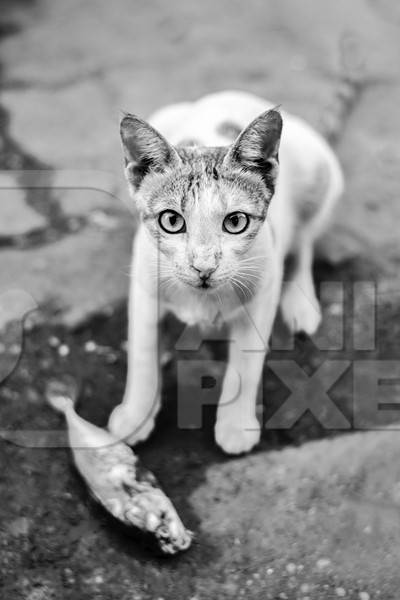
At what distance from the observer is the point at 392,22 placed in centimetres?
440

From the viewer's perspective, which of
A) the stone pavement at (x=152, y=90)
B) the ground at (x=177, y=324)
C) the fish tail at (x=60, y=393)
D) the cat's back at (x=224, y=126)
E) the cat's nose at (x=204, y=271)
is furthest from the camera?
the stone pavement at (x=152, y=90)

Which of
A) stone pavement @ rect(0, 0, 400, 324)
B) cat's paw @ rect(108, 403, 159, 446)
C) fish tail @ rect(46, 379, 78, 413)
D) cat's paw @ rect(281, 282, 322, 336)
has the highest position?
stone pavement @ rect(0, 0, 400, 324)

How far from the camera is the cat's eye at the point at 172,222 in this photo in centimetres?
200

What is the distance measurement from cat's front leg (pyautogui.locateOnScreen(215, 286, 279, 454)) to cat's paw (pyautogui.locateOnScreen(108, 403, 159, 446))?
21cm

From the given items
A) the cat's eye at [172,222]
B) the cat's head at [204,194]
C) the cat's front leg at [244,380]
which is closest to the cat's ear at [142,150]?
the cat's head at [204,194]

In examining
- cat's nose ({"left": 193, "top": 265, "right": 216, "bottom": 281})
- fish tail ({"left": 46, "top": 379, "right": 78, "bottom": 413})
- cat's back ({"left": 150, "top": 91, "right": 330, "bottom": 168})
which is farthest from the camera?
cat's back ({"left": 150, "top": 91, "right": 330, "bottom": 168})

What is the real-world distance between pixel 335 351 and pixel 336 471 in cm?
53

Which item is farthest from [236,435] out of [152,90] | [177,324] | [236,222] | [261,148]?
[152,90]

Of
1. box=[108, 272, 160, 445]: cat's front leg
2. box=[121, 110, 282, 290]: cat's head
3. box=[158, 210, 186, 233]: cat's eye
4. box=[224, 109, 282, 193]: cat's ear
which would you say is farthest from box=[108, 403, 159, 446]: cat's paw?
box=[224, 109, 282, 193]: cat's ear

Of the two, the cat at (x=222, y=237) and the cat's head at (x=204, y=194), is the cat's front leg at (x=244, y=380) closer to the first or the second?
the cat at (x=222, y=237)

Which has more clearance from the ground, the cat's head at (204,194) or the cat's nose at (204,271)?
the cat's head at (204,194)

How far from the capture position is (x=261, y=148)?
2010mm

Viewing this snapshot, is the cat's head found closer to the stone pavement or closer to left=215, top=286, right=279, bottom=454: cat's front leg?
left=215, top=286, right=279, bottom=454: cat's front leg

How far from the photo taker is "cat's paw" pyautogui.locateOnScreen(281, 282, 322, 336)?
8.77 ft
